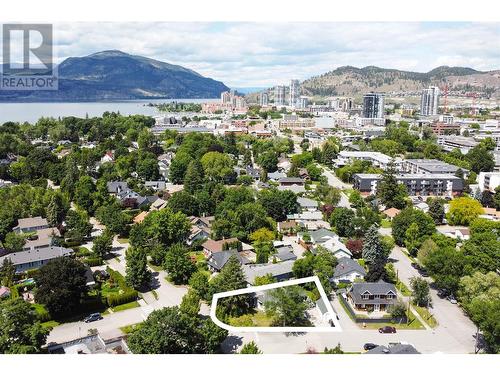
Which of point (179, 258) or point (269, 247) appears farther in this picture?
point (269, 247)

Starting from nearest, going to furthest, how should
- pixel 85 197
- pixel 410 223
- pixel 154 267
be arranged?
pixel 154 267
pixel 410 223
pixel 85 197

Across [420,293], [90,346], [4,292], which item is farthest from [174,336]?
[420,293]

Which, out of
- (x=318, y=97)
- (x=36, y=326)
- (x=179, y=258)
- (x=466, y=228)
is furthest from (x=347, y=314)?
(x=318, y=97)

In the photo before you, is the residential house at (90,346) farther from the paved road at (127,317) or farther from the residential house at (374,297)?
the residential house at (374,297)

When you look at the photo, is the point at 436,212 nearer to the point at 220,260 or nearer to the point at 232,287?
the point at 220,260

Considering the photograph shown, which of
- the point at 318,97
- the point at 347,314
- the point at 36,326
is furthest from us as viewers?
the point at 318,97
